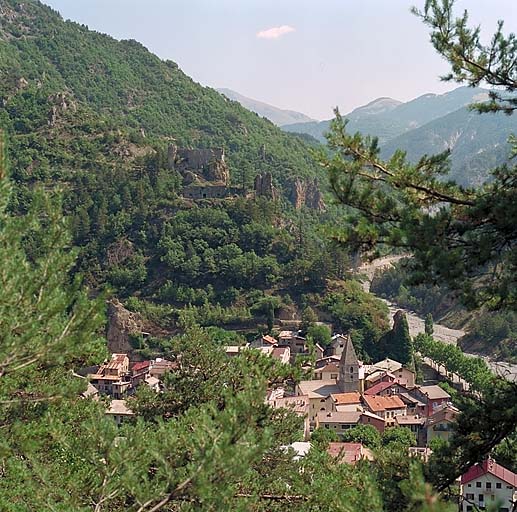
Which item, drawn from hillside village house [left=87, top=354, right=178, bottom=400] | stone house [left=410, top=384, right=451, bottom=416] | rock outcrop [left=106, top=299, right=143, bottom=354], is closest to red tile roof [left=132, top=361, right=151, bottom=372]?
hillside village house [left=87, top=354, right=178, bottom=400]

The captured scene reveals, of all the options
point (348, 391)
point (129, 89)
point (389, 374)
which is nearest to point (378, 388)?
point (348, 391)

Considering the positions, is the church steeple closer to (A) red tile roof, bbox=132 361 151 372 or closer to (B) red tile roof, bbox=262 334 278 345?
(B) red tile roof, bbox=262 334 278 345

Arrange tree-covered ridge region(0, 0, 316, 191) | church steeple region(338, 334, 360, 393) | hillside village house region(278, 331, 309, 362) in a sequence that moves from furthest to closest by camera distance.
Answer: tree-covered ridge region(0, 0, 316, 191), hillside village house region(278, 331, 309, 362), church steeple region(338, 334, 360, 393)

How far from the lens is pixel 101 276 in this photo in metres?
42.8

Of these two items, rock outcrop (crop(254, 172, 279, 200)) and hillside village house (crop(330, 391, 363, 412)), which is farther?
rock outcrop (crop(254, 172, 279, 200))

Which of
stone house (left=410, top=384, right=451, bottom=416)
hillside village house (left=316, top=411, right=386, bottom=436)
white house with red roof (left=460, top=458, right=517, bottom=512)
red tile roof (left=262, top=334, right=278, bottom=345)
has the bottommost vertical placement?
stone house (left=410, top=384, right=451, bottom=416)

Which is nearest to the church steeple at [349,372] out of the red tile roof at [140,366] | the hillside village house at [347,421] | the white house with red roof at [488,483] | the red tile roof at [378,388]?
the red tile roof at [378,388]

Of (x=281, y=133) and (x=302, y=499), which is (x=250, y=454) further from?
(x=281, y=133)

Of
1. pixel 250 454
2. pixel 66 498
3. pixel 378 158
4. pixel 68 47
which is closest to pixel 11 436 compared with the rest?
pixel 66 498

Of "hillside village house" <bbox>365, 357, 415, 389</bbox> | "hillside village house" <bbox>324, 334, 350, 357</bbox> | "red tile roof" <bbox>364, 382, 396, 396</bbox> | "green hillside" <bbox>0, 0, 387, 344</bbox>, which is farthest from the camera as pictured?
"green hillside" <bbox>0, 0, 387, 344</bbox>

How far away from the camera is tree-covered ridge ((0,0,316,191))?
255ft

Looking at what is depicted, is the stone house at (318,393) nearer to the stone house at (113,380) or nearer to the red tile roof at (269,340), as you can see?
the red tile roof at (269,340)

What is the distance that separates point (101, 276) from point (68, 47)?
65310 millimetres

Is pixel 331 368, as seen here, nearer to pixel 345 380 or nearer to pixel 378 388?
pixel 345 380
